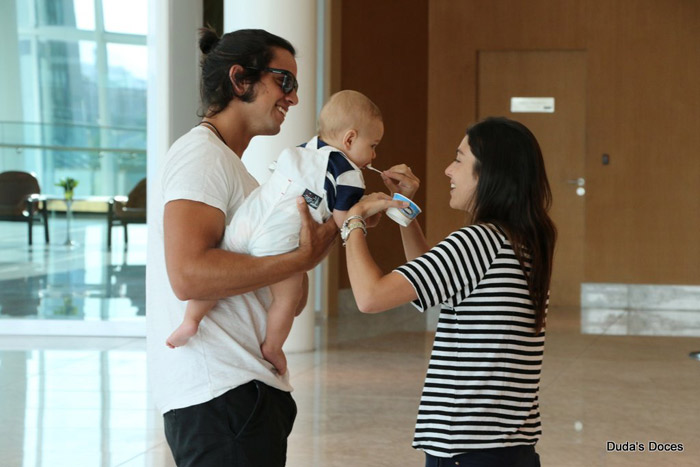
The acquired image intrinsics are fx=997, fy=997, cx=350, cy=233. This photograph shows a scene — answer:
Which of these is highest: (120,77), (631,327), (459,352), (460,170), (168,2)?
(168,2)

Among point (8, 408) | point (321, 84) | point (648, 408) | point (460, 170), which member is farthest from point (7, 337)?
point (460, 170)

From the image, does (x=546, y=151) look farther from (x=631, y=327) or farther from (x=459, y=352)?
(x=459, y=352)

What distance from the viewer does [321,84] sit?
31.7 feet

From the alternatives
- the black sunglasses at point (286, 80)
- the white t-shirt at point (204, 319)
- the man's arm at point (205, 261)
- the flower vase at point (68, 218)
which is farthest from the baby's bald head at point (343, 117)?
the flower vase at point (68, 218)

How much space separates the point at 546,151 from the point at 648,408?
19.6ft

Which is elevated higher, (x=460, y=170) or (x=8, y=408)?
(x=460, y=170)

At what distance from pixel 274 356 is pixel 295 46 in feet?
17.3

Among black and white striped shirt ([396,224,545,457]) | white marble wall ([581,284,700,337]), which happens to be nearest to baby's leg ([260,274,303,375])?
black and white striped shirt ([396,224,545,457])

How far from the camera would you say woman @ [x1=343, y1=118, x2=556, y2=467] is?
211 cm

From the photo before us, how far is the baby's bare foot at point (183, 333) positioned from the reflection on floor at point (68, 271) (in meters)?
6.74

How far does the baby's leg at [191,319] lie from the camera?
75.0 inches

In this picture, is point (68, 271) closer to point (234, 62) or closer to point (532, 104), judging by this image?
point (532, 104)

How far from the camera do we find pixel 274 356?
201 centimetres

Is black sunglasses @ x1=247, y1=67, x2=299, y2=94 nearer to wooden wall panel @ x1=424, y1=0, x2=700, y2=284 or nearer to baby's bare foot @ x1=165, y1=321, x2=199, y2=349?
baby's bare foot @ x1=165, y1=321, x2=199, y2=349
